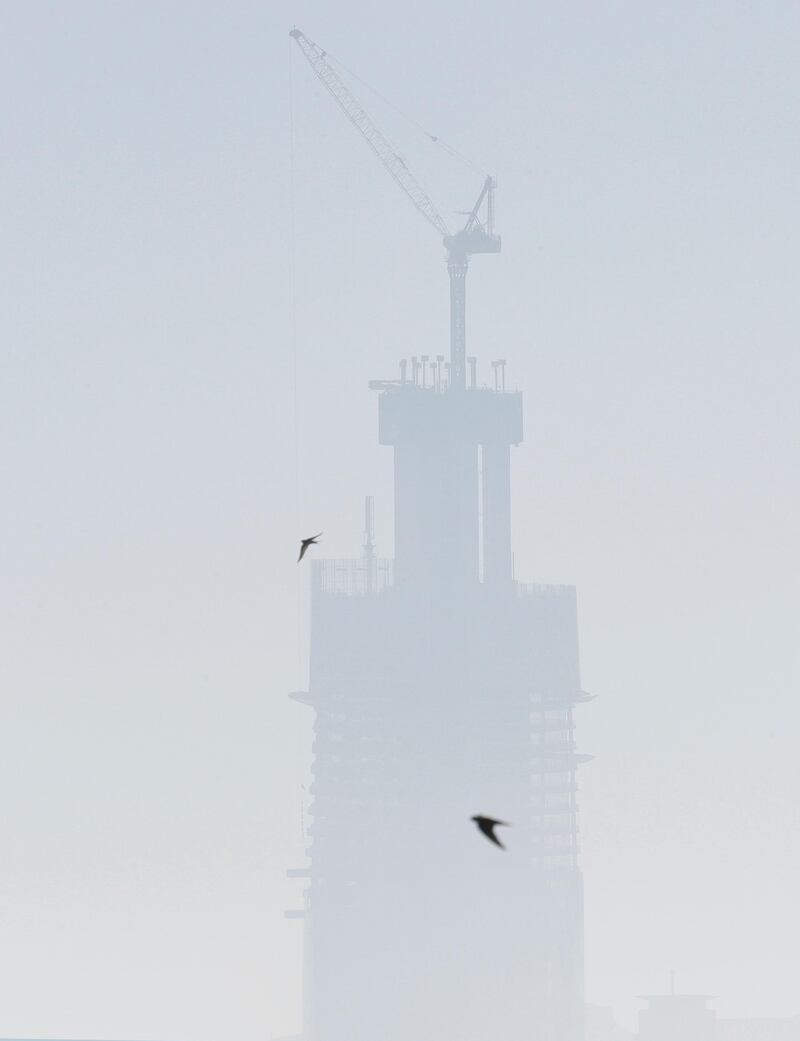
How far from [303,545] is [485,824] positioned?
20096 millimetres

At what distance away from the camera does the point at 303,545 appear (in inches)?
3130

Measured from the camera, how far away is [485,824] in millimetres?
60750

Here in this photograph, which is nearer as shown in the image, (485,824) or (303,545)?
(485,824)

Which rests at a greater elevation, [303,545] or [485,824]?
[303,545]
